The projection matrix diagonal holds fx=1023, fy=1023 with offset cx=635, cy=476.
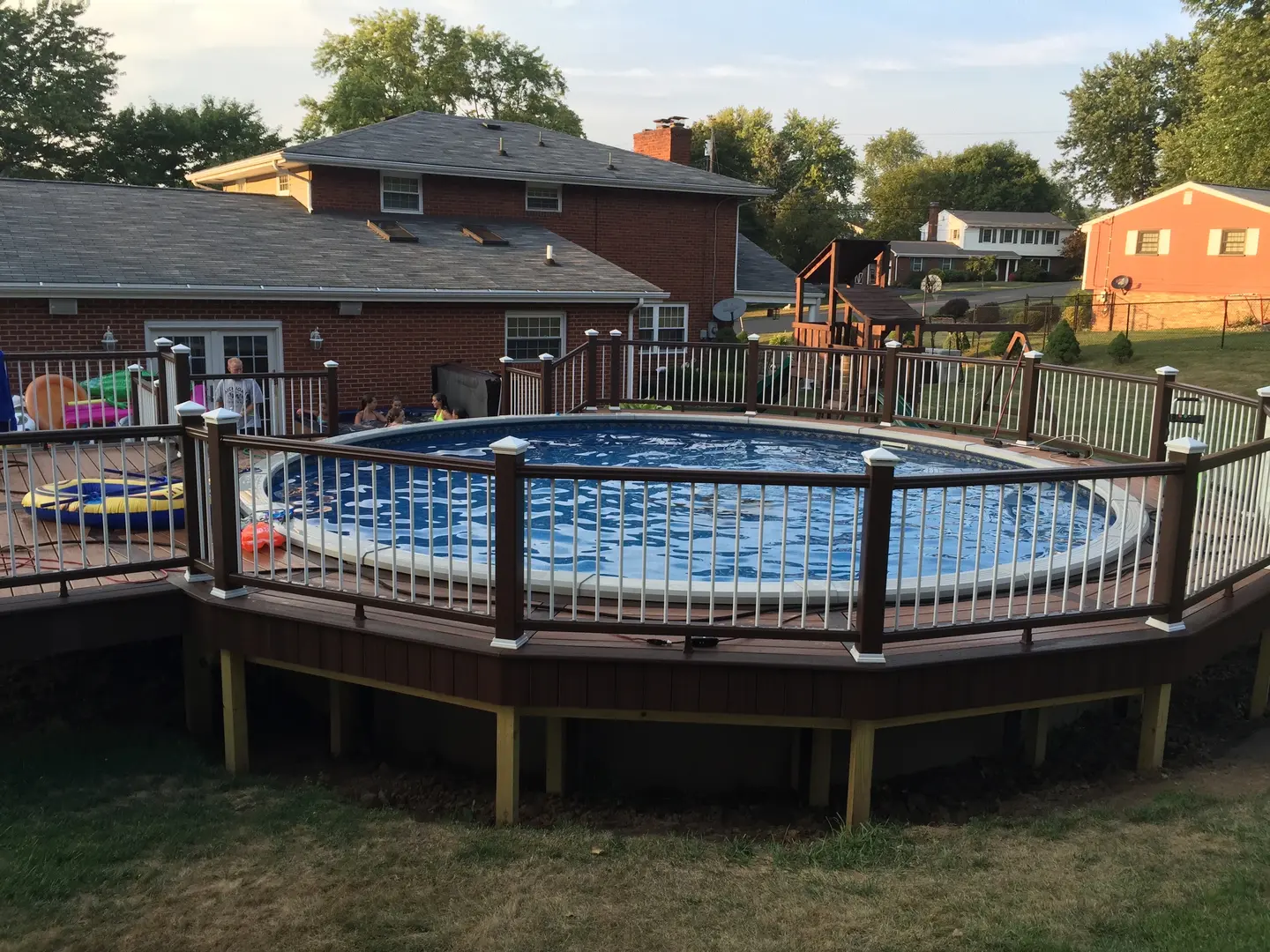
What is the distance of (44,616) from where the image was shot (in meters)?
5.46

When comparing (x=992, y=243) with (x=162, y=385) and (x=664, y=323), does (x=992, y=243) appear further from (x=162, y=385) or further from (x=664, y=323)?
(x=162, y=385)

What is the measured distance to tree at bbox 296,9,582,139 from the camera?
4812 cm

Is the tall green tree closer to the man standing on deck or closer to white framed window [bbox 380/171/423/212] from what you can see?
white framed window [bbox 380/171/423/212]

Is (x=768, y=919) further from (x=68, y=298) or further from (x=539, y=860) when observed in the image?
(x=68, y=298)

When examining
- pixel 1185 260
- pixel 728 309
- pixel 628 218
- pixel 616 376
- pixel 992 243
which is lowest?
pixel 616 376

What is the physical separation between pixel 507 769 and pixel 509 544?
1.14 metres

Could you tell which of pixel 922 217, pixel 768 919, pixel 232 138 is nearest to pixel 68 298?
pixel 768 919

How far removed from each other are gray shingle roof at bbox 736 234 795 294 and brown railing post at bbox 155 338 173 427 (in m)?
19.5

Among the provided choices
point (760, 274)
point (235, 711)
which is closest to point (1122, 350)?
point (760, 274)

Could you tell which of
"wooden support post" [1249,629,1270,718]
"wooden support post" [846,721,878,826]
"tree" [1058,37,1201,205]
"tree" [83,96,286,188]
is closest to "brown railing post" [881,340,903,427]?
"wooden support post" [1249,629,1270,718]

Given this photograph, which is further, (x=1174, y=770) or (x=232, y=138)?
(x=232, y=138)

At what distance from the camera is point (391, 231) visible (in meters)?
19.8

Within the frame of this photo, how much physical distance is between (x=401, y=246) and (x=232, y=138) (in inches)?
982

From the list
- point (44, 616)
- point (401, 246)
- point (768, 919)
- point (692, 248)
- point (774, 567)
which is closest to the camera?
point (768, 919)
